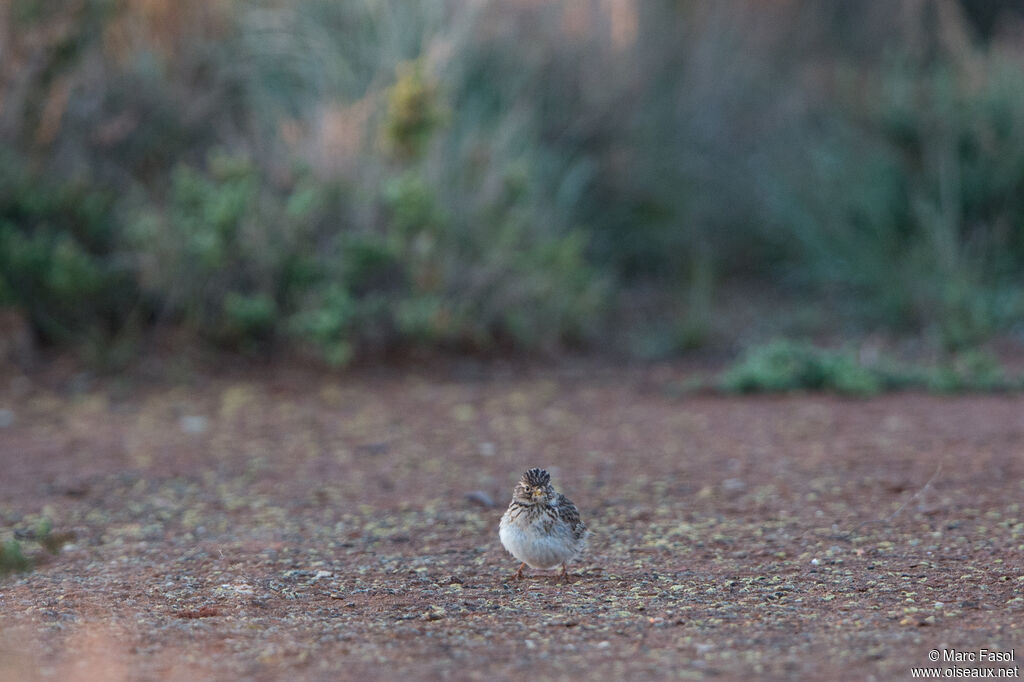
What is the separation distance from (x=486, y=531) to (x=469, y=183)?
5.57 meters

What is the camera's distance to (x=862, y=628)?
3.97 metres

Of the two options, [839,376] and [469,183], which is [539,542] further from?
[469,183]

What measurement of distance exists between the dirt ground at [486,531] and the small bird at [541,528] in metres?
0.13

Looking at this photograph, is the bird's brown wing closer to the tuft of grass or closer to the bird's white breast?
the bird's white breast

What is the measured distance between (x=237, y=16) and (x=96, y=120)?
5.25 feet

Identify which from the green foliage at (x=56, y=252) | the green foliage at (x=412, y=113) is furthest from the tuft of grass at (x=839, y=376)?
the green foliage at (x=56, y=252)

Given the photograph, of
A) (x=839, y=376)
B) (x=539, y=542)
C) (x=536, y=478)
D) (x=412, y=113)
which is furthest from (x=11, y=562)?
(x=412, y=113)

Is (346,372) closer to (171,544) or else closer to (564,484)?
(564,484)

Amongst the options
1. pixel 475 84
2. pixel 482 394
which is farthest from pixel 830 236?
pixel 482 394

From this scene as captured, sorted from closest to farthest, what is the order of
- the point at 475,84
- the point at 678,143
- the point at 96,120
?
the point at 96,120
the point at 475,84
the point at 678,143

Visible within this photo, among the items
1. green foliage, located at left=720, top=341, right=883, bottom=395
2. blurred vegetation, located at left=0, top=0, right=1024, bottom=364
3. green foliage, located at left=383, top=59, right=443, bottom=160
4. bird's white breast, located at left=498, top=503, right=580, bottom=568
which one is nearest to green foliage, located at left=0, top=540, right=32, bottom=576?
bird's white breast, located at left=498, top=503, right=580, bottom=568

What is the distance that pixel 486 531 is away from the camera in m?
5.57

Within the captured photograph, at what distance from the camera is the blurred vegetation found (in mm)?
9680

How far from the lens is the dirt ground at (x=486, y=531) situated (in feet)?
12.5
